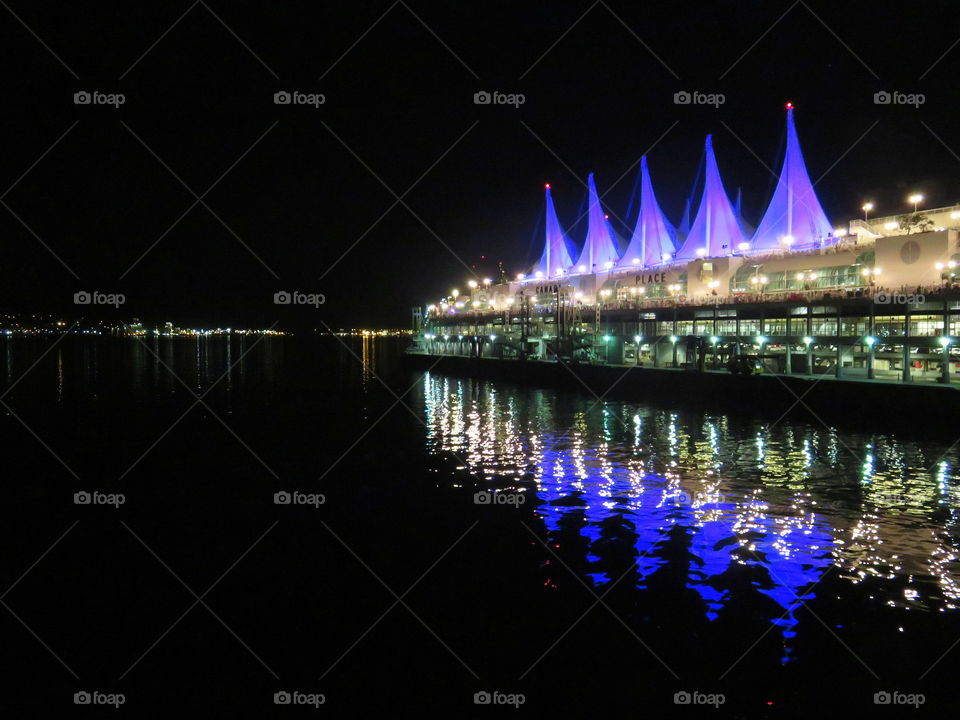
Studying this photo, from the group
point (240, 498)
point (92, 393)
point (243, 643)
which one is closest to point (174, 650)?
point (243, 643)

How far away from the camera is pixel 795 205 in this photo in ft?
160

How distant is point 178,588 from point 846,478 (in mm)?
13380

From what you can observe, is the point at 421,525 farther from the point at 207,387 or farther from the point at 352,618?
the point at 207,387

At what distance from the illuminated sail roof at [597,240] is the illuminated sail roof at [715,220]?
51.1ft

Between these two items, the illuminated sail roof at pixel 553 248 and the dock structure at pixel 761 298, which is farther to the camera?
the illuminated sail roof at pixel 553 248

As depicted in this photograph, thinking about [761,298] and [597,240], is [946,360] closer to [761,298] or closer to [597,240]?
[761,298]

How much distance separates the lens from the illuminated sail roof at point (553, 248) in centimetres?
8306

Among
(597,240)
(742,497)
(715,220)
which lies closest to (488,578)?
(742,497)

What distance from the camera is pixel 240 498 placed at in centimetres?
1427

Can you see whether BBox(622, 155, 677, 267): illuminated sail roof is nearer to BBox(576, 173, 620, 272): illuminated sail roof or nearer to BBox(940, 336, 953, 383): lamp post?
BBox(576, 173, 620, 272): illuminated sail roof

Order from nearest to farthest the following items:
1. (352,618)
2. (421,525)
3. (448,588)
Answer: (352,618) < (448,588) < (421,525)

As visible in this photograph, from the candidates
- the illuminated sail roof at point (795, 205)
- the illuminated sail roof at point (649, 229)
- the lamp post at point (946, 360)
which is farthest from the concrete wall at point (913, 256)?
the illuminated sail roof at point (649, 229)

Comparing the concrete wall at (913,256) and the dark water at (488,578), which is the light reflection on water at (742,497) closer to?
the dark water at (488,578)

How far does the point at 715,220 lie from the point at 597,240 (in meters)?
19.0
